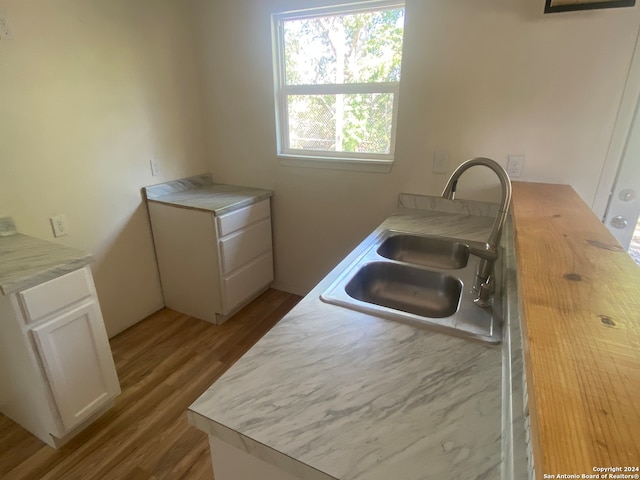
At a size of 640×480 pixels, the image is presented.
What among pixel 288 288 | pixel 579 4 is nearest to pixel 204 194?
pixel 288 288

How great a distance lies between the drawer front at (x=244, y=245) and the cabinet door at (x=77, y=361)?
34.6 inches

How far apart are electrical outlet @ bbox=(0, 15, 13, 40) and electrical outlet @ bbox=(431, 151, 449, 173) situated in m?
2.27

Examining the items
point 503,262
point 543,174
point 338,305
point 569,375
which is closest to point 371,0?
point 543,174

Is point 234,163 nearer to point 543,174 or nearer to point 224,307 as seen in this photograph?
point 224,307

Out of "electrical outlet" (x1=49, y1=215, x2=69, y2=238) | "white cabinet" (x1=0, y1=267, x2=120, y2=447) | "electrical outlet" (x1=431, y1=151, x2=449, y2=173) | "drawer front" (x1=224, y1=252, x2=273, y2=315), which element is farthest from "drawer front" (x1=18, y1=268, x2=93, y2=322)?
"electrical outlet" (x1=431, y1=151, x2=449, y2=173)

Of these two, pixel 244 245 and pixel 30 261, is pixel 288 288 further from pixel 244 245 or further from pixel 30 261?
pixel 30 261

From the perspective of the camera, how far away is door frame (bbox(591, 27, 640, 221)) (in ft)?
5.29

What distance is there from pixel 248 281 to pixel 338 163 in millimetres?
1111

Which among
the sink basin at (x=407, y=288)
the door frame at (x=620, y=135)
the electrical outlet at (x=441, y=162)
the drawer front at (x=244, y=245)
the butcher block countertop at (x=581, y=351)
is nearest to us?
the butcher block countertop at (x=581, y=351)

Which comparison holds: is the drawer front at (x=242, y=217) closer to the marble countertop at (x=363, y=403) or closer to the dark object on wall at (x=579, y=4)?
the marble countertop at (x=363, y=403)

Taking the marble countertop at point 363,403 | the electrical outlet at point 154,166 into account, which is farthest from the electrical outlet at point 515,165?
the electrical outlet at point 154,166

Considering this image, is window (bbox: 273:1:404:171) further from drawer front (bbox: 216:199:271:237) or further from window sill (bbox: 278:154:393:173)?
drawer front (bbox: 216:199:271:237)

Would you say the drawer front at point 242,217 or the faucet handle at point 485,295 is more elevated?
the faucet handle at point 485,295

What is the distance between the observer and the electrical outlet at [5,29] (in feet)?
5.37
